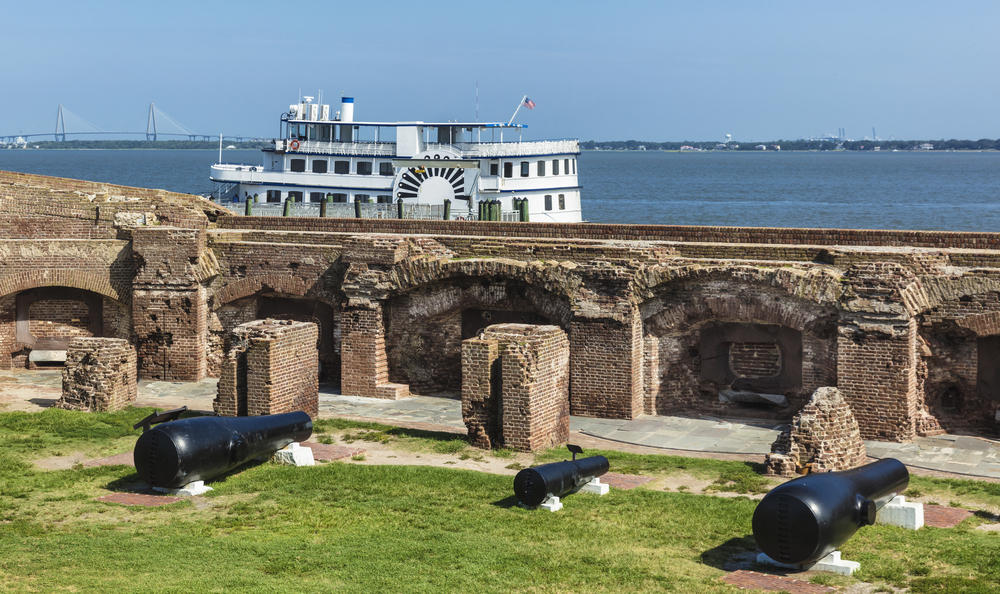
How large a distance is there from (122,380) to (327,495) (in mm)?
6941

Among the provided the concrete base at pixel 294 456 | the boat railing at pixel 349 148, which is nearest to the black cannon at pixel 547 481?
the concrete base at pixel 294 456

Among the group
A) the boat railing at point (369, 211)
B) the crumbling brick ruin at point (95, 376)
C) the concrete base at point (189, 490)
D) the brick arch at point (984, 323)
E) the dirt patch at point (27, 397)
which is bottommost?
the concrete base at point (189, 490)

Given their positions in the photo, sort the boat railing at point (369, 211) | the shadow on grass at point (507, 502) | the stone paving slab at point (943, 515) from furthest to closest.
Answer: the boat railing at point (369, 211)
the shadow on grass at point (507, 502)
the stone paving slab at point (943, 515)

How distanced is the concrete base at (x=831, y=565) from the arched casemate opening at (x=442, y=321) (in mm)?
9636

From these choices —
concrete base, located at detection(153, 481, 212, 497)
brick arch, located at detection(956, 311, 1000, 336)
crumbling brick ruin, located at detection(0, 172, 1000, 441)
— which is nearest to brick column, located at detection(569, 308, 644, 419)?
crumbling brick ruin, located at detection(0, 172, 1000, 441)

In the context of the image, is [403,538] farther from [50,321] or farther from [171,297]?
[50,321]

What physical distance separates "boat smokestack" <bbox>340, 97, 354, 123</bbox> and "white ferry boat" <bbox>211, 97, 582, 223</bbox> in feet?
0.12

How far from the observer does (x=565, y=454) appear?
15539 millimetres

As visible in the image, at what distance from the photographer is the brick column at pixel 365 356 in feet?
66.6

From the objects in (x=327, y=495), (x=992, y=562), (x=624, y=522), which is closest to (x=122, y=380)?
(x=327, y=495)

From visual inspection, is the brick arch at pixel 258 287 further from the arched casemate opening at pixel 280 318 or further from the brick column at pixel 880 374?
the brick column at pixel 880 374

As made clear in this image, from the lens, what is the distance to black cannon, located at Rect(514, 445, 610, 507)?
12.3 metres

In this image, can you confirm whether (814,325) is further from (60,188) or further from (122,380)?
(60,188)

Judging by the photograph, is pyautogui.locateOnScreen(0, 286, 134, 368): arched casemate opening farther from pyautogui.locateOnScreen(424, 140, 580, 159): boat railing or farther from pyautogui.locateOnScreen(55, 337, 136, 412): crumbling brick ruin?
pyautogui.locateOnScreen(424, 140, 580, 159): boat railing
